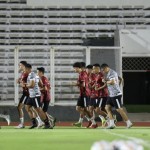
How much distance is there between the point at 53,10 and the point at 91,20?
170cm

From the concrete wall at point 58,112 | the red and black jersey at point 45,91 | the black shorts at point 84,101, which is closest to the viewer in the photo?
the red and black jersey at point 45,91

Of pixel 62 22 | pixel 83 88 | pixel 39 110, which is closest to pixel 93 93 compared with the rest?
pixel 83 88

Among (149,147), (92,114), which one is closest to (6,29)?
(92,114)

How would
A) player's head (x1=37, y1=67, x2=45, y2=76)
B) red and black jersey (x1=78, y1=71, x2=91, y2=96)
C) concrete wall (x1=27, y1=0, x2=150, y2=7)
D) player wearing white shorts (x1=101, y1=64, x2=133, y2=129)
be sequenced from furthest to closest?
1. concrete wall (x1=27, y1=0, x2=150, y2=7)
2. red and black jersey (x1=78, y1=71, x2=91, y2=96)
3. player's head (x1=37, y1=67, x2=45, y2=76)
4. player wearing white shorts (x1=101, y1=64, x2=133, y2=129)

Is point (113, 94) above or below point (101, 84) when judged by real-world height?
below

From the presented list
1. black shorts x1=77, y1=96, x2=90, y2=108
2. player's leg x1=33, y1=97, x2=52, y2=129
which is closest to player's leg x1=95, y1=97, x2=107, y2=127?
black shorts x1=77, y1=96, x2=90, y2=108

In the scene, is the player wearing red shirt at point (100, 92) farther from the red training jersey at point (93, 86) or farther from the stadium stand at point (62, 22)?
the stadium stand at point (62, 22)

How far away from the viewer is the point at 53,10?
93.3ft

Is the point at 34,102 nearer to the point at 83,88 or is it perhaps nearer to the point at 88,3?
the point at 83,88

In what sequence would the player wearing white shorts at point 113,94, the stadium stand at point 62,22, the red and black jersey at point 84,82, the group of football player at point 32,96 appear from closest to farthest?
1. the player wearing white shorts at point 113,94
2. the group of football player at point 32,96
3. the red and black jersey at point 84,82
4. the stadium stand at point 62,22

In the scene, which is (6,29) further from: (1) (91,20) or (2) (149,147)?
(2) (149,147)

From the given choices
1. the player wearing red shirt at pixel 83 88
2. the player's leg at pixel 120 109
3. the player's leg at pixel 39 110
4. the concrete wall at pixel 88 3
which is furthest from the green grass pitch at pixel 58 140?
the concrete wall at pixel 88 3

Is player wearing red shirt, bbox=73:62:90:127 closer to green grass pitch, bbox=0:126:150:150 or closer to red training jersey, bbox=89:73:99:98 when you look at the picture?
red training jersey, bbox=89:73:99:98

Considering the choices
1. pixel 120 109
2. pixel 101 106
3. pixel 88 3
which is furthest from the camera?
pixel 88 3
